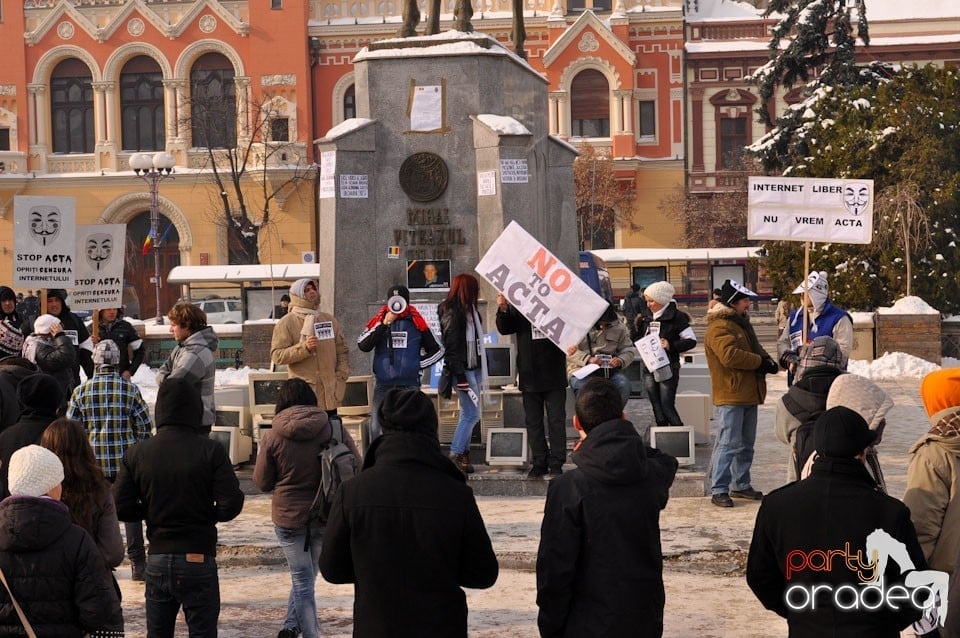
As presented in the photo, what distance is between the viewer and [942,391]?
213 inches

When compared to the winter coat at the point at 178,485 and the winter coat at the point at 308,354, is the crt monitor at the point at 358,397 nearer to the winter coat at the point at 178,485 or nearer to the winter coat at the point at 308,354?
the winter coat at the point at 308,354

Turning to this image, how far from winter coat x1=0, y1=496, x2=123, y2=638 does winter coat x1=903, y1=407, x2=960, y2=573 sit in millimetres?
2954

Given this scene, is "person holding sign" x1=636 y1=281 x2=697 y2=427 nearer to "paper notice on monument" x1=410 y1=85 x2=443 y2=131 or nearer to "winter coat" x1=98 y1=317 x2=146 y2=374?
"paper notice on monument" x1=410 y1=85 x2=443 y2=131

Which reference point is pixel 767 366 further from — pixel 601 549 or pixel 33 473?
pixel 33 473

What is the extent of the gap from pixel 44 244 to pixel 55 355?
2.60m

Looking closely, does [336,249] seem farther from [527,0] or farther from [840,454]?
[527,0]

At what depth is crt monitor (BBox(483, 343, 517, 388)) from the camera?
43.4ft

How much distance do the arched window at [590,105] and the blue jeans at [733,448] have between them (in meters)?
41.6

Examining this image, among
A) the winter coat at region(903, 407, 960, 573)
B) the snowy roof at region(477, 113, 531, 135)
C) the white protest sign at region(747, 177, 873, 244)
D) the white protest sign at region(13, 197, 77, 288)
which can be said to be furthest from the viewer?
the snowy roof at region(477, 113, 531, 135)

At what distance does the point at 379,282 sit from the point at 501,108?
218 centimetres

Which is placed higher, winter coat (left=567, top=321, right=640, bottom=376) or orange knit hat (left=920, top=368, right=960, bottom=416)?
orange knit hat (left=920, top=368, right=960, bottom=416)

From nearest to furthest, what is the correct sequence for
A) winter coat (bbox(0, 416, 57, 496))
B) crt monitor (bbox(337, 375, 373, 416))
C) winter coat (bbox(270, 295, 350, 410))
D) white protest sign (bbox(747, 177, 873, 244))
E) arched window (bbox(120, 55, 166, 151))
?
winter coat (bbox(0, 416, 57, 496))
winter coat (bbox(270, 295, 350, 410))
crt monitor (bbox(337, 375, 373, 416))
white protest sign (bbox(747, 177, 873, 244))
arched window (bbox(120, 55, 166, 151))

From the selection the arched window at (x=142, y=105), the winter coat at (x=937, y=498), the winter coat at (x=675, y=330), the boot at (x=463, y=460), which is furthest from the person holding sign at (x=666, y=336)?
the arched window at (x=142, y=105)

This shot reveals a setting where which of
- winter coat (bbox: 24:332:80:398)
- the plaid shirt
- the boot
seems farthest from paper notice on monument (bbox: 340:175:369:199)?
the plaid shirt
